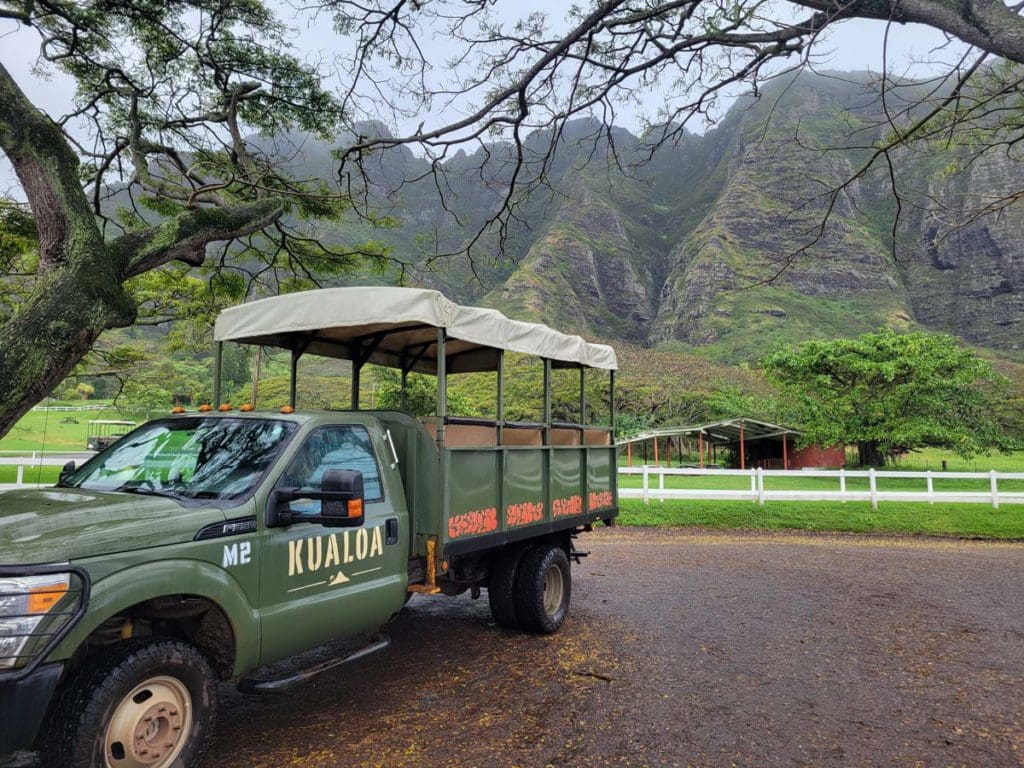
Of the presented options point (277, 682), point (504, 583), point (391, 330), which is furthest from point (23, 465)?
point (277, 682)

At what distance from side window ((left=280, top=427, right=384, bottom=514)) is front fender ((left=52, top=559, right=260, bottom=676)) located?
0.59 meters

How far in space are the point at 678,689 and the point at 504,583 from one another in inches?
70.5

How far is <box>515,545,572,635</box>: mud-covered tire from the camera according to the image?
581cm

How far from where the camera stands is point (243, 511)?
3426mm

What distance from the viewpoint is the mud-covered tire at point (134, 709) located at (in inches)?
104

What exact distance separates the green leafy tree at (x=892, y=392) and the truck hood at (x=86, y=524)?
30664mm

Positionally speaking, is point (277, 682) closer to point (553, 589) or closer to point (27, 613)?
point (27, 613)

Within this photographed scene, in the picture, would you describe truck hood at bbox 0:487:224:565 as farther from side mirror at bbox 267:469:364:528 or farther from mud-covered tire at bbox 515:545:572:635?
mud-covered tire at bbox 515:545:572:635

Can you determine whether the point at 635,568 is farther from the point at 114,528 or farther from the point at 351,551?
the point at 114,528

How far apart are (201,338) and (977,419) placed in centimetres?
3175

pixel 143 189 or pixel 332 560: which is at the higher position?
pixel 143 189

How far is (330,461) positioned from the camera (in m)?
4.16

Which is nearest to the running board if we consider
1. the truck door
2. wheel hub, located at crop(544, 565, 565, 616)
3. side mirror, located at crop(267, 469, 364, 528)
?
the truck door

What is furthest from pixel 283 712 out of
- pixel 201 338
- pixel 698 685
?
pixel 201 338
